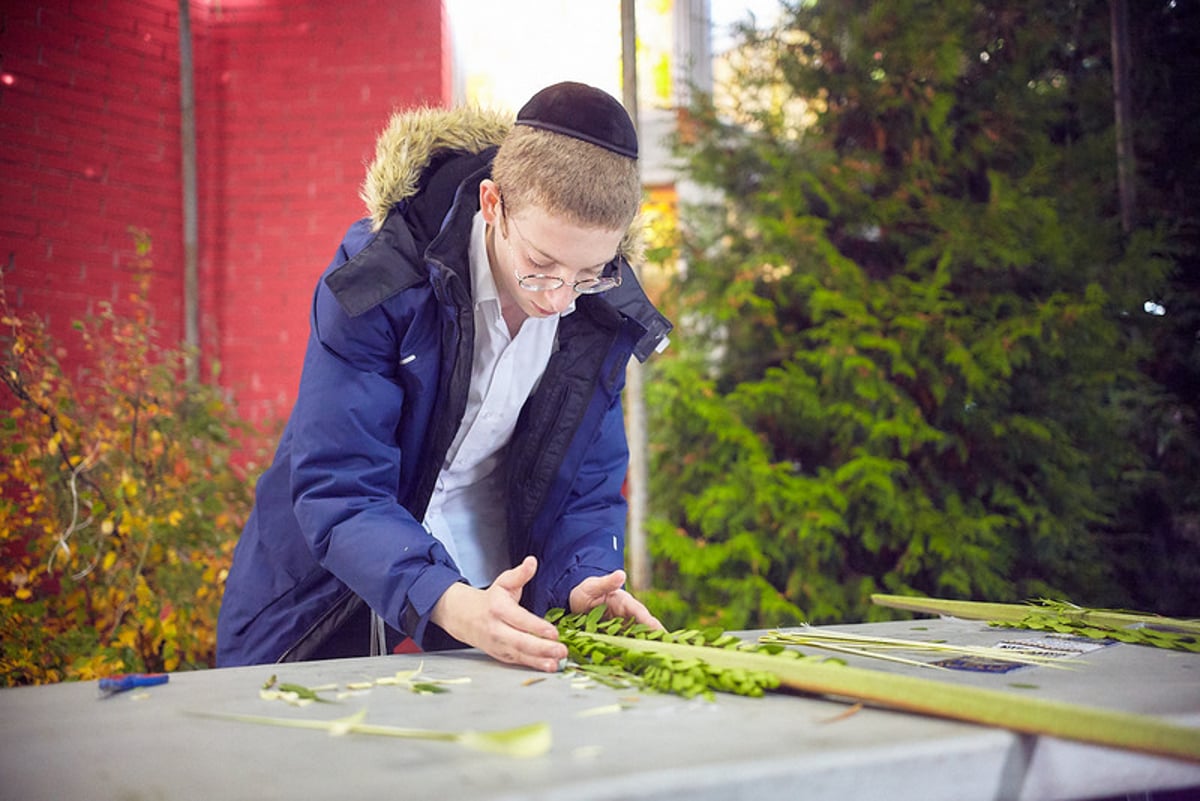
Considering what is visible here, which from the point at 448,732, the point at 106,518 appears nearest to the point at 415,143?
the point at 448,732

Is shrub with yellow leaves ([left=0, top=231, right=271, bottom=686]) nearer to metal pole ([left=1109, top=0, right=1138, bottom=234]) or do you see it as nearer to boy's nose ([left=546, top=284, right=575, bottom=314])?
boy's nose ([left=546, top=284, right=575, bottom=314])

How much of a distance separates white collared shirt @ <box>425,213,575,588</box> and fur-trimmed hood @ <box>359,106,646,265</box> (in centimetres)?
17

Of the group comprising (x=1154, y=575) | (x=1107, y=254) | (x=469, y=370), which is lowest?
(x=1154, y=575)

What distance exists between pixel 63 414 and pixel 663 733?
3447 millimetres

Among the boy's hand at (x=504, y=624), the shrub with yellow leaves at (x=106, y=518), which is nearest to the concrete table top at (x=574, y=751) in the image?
the boy's hand at (x=504, y=624)

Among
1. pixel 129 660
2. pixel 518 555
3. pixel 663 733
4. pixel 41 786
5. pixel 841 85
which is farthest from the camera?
pixel 841 85

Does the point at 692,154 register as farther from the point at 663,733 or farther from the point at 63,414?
the point at 663,733

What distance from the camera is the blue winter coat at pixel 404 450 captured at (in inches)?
67.0

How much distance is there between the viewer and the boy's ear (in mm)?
1866

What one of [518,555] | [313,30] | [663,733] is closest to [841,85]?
[313,30]

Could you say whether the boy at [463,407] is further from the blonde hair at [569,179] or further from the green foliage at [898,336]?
the green foliage at [898,336]

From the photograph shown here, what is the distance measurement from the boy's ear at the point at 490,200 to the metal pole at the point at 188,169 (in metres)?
3.38

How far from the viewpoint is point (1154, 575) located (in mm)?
4617

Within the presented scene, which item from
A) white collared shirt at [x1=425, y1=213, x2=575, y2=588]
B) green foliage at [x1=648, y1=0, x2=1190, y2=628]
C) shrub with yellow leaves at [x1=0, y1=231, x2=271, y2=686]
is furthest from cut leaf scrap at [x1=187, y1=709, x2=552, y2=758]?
green foliage at [x1=648, y1=0, x2=1190, y2=628]
